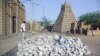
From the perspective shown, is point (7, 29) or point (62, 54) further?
point (7, 29)

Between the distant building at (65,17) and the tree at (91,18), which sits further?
the distant building at (65,17)

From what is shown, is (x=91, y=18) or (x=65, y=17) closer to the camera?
(x=91, y=18)

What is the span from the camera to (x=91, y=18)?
61594 millimetres

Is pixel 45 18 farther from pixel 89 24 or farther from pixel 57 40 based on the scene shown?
pixel 57 40

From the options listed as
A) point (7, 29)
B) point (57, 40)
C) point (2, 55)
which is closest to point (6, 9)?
point (7, 29)

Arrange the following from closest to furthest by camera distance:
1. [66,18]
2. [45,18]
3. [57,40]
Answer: [57,40] → [66,18] → [45,18]

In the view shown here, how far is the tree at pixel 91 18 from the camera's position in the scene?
59.5 meters

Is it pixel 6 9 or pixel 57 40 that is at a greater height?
pixel 6 9

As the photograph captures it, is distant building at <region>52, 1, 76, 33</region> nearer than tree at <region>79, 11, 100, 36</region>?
No

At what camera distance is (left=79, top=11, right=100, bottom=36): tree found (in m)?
59.5

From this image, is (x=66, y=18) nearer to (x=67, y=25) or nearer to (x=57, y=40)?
(x=67, y=25)

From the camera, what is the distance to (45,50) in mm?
15492

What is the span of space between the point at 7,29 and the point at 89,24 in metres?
36.7

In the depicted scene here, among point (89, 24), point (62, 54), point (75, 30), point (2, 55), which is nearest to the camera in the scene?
point (2, 55)
